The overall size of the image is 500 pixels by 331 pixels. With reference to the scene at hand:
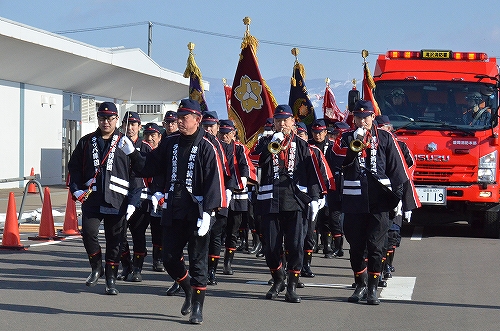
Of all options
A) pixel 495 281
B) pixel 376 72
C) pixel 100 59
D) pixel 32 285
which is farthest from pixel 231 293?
pixel 100 59

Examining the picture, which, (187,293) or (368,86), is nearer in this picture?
(187,293)

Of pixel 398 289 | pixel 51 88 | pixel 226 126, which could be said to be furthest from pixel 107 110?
pixel 51 88

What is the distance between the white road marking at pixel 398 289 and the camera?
384 inches

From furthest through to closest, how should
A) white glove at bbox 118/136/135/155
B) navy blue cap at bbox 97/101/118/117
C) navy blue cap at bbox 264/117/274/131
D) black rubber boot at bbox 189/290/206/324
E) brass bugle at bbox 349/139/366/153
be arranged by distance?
navy blue cap at bbox 264/117/274/131, navy blue cap at bbox 97/101/118/117, brass bugle at bbox 349/139/366/153, white glove at bbox 118/136/135/155, black rubber boot at bbox 189/290/206/324

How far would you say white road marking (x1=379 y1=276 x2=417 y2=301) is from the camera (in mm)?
9750

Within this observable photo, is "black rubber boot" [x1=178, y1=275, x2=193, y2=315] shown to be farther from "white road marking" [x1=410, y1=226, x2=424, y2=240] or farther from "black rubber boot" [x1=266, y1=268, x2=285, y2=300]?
"white road marking" [x1=410, y1=226, x2=424, y2=240]

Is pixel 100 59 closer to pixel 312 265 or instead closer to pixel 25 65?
pixel 25 65

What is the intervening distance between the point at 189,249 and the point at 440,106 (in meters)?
8.80

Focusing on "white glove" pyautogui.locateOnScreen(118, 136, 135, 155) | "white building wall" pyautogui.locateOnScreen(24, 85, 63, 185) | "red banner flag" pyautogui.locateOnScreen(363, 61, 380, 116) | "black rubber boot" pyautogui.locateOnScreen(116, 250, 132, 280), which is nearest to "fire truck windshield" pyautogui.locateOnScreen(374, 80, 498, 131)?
"red banner flag" pyautogui.locateOnScreen(363, 61, 380, 116)

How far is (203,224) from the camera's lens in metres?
8.05

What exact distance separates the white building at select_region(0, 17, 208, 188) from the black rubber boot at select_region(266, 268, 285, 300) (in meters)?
16.0

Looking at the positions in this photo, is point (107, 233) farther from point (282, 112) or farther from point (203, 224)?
point (282, 112)

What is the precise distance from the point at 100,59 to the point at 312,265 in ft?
63.0

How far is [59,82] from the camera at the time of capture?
3031 centimetres
